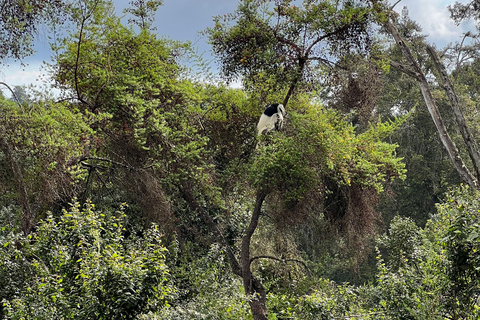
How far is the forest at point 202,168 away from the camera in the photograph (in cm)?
529

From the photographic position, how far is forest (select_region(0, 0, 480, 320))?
5293 millimetres

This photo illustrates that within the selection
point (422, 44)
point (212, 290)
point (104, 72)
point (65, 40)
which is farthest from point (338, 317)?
point (422, 44)

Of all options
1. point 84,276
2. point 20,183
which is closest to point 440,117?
point 84,276

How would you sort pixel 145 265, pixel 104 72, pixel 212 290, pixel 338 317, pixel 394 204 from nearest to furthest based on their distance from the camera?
pixel 145 265 < pixel 338 317 < pixel 212 290 < pixel 104 72 < pixel 394 204

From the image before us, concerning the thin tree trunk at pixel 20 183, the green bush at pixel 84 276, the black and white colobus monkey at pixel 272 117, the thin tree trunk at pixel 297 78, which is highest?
the thin tree trunk at pixel 297 78

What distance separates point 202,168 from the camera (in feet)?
25.1

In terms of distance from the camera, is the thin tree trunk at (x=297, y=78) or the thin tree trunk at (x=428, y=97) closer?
the thin tree trunk at (x=297, y=78)

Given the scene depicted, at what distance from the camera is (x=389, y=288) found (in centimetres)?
575

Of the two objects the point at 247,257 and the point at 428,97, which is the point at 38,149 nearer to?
the point at 247,257

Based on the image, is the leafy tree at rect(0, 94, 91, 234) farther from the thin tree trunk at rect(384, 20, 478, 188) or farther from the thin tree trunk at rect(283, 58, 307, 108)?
the thin tree trunk at rect(384, 20, 478, 188)

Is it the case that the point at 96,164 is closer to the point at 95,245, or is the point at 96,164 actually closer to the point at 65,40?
the point at 65,40

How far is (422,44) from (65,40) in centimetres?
1205

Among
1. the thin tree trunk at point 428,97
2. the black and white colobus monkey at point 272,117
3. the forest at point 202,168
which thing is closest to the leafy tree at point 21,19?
the forest at point 202,168

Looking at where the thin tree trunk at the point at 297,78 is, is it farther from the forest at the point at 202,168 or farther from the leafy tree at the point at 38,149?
the leafy tree at the point at 38,149
